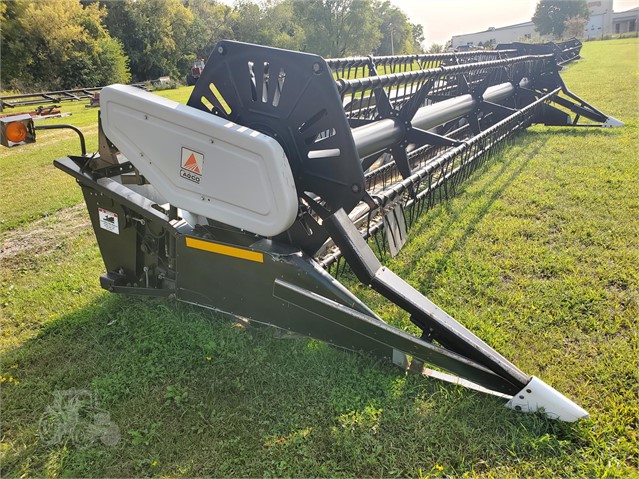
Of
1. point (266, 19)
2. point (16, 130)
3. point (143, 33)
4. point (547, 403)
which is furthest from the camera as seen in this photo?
point (266, 19)

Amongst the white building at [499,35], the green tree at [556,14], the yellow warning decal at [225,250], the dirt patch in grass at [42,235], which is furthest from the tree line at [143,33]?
the yellow warning decal at [225,250]

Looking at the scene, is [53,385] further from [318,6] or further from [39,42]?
[318,6]

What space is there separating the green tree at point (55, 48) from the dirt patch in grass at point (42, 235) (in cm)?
3032

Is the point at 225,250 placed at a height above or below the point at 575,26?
below

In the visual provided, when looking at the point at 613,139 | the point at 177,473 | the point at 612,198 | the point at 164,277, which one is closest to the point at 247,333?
the point at 164,277

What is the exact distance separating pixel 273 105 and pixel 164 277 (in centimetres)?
152

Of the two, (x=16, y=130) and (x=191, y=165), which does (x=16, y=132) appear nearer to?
(x=16, y=130)

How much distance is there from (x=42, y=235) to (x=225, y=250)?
338 cm

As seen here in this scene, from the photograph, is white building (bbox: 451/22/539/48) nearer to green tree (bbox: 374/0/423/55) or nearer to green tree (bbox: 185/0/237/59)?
green tree (bbox: 374/0/423/55)

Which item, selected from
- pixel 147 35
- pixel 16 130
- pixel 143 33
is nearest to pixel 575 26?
pixel 147 35

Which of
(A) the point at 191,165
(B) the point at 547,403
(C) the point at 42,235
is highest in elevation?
(A) the point at 191,165

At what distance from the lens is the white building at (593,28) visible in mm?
65688

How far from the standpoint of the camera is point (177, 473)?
2.14 m

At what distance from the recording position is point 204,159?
2541 millimetres
